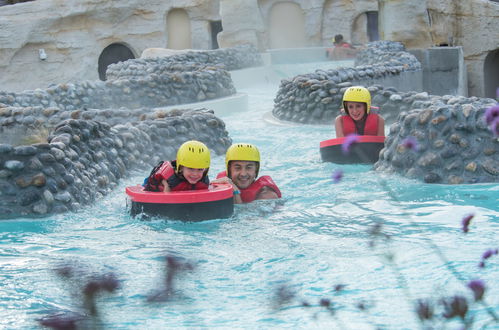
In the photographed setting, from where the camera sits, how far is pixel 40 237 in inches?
239

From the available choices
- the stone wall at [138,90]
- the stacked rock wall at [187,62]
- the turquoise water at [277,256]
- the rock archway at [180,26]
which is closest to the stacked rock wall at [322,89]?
the stone wall at [138,90]

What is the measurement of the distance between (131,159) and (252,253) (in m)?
4.05

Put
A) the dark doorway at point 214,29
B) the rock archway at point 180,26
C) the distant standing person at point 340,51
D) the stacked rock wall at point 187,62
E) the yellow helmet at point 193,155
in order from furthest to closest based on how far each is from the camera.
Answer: the dark doorway at point 214,29 < the rock archway at point 180,26 < the distant standing person at point 340,51 < the stacked rock wall at point 187,62 < the yellow helmet at point 193,155

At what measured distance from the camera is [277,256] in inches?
208

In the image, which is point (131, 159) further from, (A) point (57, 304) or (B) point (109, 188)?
(A) point (57, 304)

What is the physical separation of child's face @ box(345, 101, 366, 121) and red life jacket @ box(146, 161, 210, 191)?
332cm

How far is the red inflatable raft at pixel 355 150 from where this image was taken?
861 centimetres

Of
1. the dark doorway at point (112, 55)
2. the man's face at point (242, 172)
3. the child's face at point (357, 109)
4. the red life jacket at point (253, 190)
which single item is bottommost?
the red life jacket at point (253, 190)

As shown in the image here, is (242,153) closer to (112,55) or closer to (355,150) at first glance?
(355,150)

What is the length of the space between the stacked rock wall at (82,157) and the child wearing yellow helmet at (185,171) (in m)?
0.95

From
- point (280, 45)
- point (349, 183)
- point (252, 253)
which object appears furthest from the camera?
point (280, 45)

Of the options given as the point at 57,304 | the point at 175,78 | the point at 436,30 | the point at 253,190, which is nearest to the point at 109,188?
the point at 253,190

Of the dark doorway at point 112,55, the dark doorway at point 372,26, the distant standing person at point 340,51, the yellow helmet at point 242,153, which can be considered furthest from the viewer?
the dark doorway at point 372,26

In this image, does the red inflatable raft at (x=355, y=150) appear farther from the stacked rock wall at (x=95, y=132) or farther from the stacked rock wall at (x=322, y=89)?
the stacked rock wall at (x=322, y=89)
